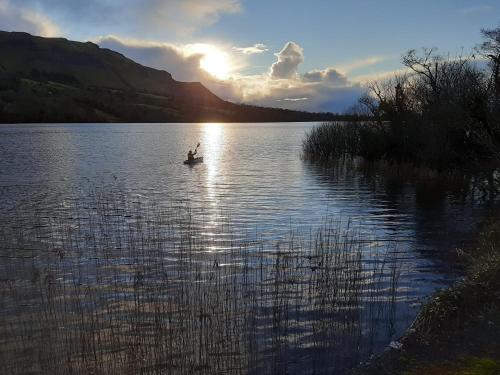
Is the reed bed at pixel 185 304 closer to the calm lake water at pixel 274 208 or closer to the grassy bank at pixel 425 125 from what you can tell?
the calm lake water at pixel 274 208

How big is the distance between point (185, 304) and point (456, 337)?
533cm

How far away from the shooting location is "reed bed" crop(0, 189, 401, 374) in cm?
820

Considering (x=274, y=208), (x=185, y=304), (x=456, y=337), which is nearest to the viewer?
(x=456, y=337)

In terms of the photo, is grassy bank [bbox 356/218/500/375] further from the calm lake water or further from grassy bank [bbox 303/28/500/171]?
grassy bank [bbox 303/28/500/171]

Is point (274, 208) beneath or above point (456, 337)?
beneath

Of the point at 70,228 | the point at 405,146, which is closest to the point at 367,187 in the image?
the point at 405,146

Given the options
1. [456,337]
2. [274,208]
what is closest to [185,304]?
[456,337]

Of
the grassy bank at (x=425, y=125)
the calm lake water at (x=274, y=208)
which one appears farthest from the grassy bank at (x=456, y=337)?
the grassy bank at (x=425, y=125)

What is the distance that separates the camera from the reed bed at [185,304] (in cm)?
820

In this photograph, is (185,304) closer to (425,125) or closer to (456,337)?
(456,337)

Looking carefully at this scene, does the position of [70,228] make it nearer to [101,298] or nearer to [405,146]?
[101,298]

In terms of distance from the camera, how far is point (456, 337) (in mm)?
7992

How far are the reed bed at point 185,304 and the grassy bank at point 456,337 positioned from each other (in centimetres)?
83

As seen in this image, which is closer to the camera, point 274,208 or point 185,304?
point 185,304
